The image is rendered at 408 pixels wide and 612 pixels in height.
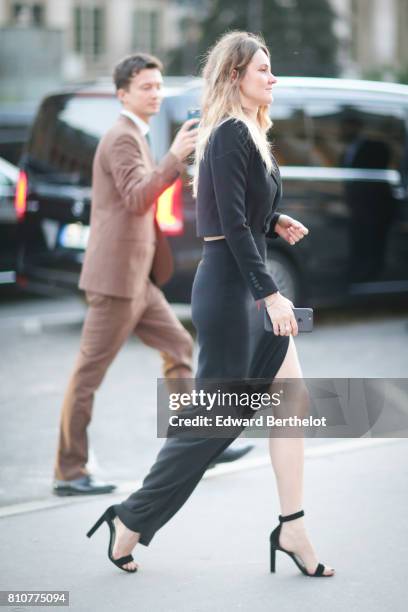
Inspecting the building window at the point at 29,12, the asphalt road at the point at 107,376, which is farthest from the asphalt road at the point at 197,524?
the building window at the point at 29,12

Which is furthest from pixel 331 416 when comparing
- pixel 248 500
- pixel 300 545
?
pixel 248 500

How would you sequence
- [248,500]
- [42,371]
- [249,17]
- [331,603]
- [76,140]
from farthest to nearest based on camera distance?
[249,17] < [76,140] < [42,371] < [248,500] < [331,603]

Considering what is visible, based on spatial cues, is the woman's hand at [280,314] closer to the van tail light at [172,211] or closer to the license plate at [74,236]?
the van tail light at [172,211]

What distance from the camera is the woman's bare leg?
4082mm

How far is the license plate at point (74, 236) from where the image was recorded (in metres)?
8.81

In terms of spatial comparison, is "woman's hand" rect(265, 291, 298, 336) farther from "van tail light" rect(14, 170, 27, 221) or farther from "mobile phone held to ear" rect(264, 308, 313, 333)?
"van tail light" rect(14, 170, 27, 221)

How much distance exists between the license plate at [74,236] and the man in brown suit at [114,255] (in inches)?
134

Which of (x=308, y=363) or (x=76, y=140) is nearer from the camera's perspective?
(x=308, y=363)

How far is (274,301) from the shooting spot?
154 inches

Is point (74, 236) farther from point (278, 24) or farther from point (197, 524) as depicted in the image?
point (278, 24)

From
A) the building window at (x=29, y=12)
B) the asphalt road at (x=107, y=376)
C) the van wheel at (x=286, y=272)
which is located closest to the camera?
the asphalt road at (x=107, y=376)

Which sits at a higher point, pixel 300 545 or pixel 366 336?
pixel 300 545

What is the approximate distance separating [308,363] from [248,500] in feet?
10.7

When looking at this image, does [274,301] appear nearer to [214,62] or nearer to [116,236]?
[214,62]
